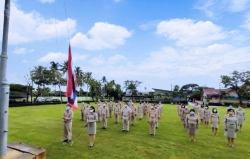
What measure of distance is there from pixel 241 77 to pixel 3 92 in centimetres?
6379

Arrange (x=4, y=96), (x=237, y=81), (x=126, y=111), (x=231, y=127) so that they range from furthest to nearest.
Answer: (x=237, y=81) < (x=126, y=111) < (x=231, y=127) < (x=4, y=96)

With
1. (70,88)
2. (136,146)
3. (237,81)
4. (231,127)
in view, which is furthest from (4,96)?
(237,81)

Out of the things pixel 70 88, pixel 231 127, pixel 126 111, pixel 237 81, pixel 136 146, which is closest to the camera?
pixel 70 88

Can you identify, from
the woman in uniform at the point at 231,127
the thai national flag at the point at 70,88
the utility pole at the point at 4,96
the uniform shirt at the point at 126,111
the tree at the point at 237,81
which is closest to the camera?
the utility pole at the point at 4,96

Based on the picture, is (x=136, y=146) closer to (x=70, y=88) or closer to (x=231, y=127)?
(x=70, y=88)

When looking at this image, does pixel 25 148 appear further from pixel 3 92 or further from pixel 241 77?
pixel 241 77

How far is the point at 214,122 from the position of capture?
523 inches

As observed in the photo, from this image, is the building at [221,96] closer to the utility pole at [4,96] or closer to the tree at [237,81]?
the tree at [237,81]

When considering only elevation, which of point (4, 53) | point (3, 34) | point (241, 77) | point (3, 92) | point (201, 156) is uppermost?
point (241, 77)

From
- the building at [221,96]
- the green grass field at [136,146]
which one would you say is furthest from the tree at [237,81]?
the green grass field at [136,146]

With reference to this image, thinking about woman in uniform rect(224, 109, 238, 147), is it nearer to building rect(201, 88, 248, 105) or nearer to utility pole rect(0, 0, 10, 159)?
utility pole rect(0, 0, 10, 159)

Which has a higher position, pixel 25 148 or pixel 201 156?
pixel 25 148

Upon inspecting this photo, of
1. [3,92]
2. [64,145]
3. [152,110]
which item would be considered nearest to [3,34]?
[3,92]

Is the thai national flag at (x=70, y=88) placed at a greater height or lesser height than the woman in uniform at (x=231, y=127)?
greater
